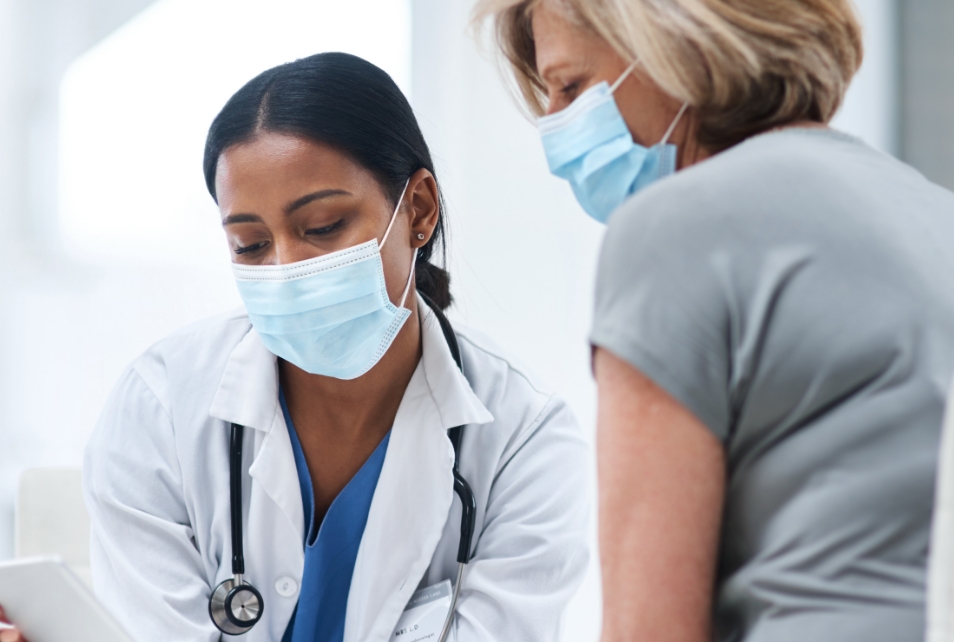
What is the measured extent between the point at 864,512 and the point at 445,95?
2.03m

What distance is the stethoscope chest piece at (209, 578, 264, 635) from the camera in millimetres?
1180

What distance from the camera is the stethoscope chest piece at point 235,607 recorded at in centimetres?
118

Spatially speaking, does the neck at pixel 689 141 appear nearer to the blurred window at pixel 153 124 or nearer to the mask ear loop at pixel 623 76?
the mask ear loop at pixel 623 76

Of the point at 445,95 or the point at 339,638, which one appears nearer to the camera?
the point at 339,638

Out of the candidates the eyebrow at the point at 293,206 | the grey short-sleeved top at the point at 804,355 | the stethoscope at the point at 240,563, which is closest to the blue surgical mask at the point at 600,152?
the grey short-sleeved top at the point at 804,355

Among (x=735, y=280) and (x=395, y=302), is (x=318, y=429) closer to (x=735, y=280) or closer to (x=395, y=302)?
(x=395, y=302)

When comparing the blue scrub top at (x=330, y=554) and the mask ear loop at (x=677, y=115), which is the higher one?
the mask ear loop at (x=677, y=115)

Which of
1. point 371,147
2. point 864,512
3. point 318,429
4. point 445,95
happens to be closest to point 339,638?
point 318,429

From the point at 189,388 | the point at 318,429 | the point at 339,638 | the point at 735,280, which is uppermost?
the point at 735,280

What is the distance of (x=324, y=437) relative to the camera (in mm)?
1381

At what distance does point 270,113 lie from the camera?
1.29 m

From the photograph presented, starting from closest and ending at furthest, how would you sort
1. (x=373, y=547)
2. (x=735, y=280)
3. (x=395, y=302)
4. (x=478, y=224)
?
→ 1. (x=735, y=280)
2. (x=373, y=547)
3. (x=395, y=302)
4. (x=478, y=224)

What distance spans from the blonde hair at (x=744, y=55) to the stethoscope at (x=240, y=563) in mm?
699

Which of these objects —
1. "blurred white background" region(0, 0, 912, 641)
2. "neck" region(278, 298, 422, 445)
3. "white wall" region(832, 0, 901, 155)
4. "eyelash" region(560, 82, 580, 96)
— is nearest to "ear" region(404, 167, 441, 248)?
"neck" region(278, 298, 422, 445)
